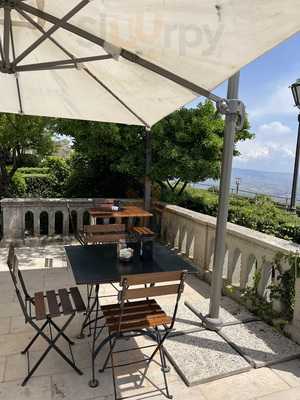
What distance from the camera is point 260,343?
311cm

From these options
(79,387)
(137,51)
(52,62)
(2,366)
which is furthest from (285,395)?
(52,62)

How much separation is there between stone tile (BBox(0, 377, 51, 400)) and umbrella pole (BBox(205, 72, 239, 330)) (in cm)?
170

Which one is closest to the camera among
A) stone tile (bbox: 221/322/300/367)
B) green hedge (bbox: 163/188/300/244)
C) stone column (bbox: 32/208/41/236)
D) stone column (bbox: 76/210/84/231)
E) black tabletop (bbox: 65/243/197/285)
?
black tabletop (bbox: 65/243/197/285)

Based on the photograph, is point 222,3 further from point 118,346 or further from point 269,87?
point 269,87

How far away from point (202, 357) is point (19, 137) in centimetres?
668

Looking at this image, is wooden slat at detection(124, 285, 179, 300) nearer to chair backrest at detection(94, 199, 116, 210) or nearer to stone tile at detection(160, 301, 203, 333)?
stone tile at detection(160, 301, 203, 333)

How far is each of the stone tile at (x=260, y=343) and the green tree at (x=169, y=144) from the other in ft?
11.8

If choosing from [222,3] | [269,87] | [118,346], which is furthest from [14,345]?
[269,87]

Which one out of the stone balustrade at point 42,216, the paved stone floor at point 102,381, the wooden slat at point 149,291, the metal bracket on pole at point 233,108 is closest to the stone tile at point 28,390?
the paved stone floor at point 102,381

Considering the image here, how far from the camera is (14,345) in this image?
3.03 metres

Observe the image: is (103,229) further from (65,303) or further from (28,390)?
(28,390)

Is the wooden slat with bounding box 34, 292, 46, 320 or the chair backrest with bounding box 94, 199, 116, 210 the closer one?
the wooden slat with bounding box 34, 292, 46, 320

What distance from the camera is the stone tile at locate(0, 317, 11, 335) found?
3.26 m

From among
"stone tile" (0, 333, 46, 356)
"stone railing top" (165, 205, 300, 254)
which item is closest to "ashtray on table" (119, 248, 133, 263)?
"stone tile" (0, 333, 46, 356)
